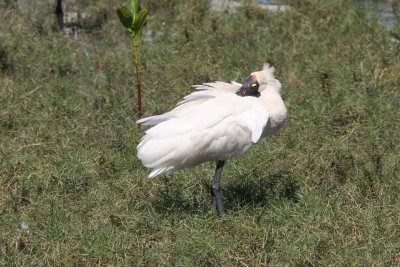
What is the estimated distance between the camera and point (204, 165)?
267 inches

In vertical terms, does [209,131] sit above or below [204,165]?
above

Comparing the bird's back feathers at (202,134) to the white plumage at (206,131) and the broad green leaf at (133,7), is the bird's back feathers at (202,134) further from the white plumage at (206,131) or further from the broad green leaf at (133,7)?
the broad green leaf at (133,7)

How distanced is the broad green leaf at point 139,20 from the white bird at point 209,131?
157 cm

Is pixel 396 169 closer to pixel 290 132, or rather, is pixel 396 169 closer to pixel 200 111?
pixel 290 132

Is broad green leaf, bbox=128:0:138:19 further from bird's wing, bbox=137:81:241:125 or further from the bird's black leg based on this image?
the bird's black leg

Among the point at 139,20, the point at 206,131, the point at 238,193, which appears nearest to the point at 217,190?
the point at 238,193

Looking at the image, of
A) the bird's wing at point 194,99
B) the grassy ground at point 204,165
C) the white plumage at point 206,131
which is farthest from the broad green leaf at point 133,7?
the white plumage at point 206,131

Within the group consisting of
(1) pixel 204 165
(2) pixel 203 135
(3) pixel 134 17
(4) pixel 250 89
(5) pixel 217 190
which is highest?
(3) pixel 134 17

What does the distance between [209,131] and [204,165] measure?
41.1 inches

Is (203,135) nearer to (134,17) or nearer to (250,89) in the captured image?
(250,89)

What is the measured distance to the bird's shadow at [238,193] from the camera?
19.7 feet

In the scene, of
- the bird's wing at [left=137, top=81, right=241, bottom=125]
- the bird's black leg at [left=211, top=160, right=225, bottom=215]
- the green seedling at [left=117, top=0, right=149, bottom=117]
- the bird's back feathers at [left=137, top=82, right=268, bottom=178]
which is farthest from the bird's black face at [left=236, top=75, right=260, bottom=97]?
the green seedling at [left=117, top=0, right=149, bottom=117]

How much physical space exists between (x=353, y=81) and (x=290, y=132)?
4.53ft

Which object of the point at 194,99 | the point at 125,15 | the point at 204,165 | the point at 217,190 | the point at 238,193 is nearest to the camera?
the point at 217,190
